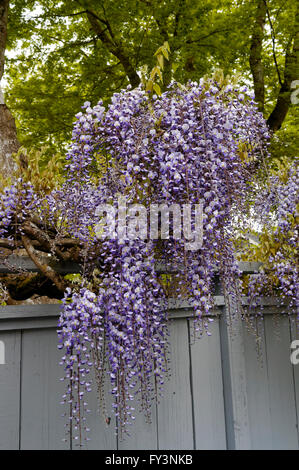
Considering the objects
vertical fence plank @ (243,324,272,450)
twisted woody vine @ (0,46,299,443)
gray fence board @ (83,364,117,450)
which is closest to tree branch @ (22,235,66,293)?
twisted woody vine @ (0,46,299,443)

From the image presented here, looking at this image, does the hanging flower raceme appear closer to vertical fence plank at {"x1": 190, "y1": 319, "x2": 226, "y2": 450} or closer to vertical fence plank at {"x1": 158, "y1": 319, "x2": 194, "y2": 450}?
vertical fence plank at {"x1": 158, "y1": 319, "x2": 194, "y2": 450}

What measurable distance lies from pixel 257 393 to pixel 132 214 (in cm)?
149

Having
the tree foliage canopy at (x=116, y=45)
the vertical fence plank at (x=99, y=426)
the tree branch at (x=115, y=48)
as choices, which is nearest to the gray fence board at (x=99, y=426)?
the vertical fence plank at (x=99, y=426)

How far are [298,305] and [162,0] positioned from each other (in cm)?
442

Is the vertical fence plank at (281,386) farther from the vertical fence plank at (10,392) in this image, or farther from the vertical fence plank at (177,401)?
the vertical fence plank at (10,392)

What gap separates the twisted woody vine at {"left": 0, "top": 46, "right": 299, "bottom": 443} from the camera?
1619 mm

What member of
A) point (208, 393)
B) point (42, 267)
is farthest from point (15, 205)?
point (208, 393)

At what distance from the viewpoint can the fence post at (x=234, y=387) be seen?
2.31 m

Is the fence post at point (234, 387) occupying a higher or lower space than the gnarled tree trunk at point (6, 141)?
lower

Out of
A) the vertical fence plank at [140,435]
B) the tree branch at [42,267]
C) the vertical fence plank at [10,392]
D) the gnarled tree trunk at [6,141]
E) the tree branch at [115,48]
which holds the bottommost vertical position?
the vertical fence plank at [140,435]

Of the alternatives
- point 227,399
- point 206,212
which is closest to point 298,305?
point 227,399

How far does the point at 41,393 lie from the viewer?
6.10 feet

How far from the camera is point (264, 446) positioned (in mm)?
2486

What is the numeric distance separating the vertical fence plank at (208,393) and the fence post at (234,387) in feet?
0.10
